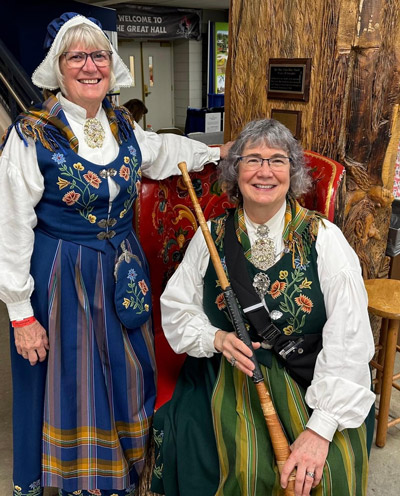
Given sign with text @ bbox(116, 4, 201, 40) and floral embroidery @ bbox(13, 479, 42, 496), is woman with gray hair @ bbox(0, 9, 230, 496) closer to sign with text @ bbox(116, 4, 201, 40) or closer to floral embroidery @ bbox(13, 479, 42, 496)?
floral embroidery @ bbox(13, 479, 42, 496)

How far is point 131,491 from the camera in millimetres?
1786

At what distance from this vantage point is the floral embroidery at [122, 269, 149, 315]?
163 centimetres

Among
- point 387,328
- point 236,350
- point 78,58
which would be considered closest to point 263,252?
point 236,350

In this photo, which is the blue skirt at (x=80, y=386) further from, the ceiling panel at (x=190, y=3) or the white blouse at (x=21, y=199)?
the ceiling panel at (x=190, y=3)

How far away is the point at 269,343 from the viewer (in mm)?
1538

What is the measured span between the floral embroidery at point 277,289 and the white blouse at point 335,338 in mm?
96

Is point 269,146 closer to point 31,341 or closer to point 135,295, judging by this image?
point 135,295

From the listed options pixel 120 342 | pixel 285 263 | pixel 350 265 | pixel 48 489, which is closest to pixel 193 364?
pixel 120 342

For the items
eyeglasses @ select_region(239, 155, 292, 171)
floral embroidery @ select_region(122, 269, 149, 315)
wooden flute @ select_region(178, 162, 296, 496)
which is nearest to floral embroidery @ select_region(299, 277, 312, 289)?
wooden flute @ select_region(178, 162, 296, 496)

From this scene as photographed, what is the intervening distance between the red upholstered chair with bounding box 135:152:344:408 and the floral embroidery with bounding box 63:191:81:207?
13.6 inches

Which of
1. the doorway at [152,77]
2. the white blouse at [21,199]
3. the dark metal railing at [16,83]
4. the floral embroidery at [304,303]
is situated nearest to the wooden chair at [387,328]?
the floral embroidery at [304,303]

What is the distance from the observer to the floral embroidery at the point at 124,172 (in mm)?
1595

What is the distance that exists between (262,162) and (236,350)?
568 mm

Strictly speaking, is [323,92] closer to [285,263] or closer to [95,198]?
[285,263]
